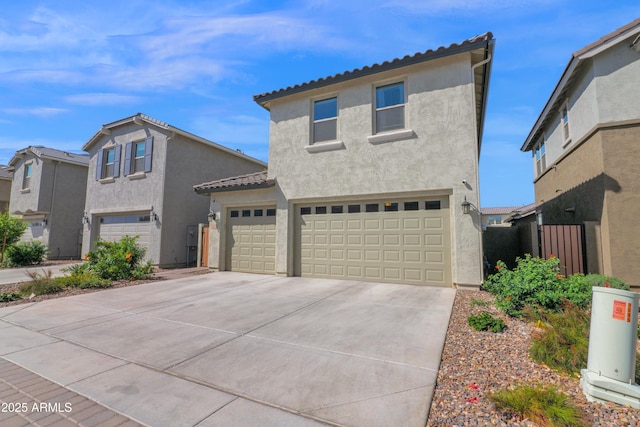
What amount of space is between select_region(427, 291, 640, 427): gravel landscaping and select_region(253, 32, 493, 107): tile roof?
7.01m

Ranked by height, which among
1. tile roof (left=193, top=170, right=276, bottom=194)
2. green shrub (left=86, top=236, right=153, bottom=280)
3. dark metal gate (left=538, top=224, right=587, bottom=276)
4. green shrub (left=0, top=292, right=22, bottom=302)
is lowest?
green shrub (left=0, top=292, right=22, bottom=302)

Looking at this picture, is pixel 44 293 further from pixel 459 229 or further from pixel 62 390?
pixel 459 229

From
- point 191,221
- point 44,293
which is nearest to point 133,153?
point 191,221

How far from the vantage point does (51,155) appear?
18.9m

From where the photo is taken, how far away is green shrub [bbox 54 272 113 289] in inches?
342

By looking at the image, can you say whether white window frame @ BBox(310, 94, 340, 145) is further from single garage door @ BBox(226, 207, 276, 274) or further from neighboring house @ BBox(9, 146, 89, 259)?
neighboring house @ BBox(9, 146, 89, 259)

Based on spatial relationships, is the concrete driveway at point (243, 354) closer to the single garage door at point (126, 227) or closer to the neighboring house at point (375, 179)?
the neighboring house at point (375, 179)

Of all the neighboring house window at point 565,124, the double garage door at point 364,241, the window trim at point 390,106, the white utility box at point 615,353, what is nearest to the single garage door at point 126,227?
the double garage door at point 364,241

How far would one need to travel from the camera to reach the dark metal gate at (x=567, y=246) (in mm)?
8234

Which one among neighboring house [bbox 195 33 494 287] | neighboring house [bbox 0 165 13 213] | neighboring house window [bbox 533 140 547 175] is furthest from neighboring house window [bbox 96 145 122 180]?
neighboring house window [bbox 533 140 547 175]

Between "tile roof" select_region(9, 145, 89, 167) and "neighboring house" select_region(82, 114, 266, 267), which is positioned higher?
"tile roof" select_region(9, 145, 89, 167)

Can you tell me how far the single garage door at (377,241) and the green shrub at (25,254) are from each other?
50.4ft

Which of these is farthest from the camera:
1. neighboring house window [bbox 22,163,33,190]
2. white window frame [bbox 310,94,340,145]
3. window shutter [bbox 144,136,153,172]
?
neighboring house window [bbox 22,163,33,190]

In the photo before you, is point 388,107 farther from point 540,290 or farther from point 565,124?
point 565,124
